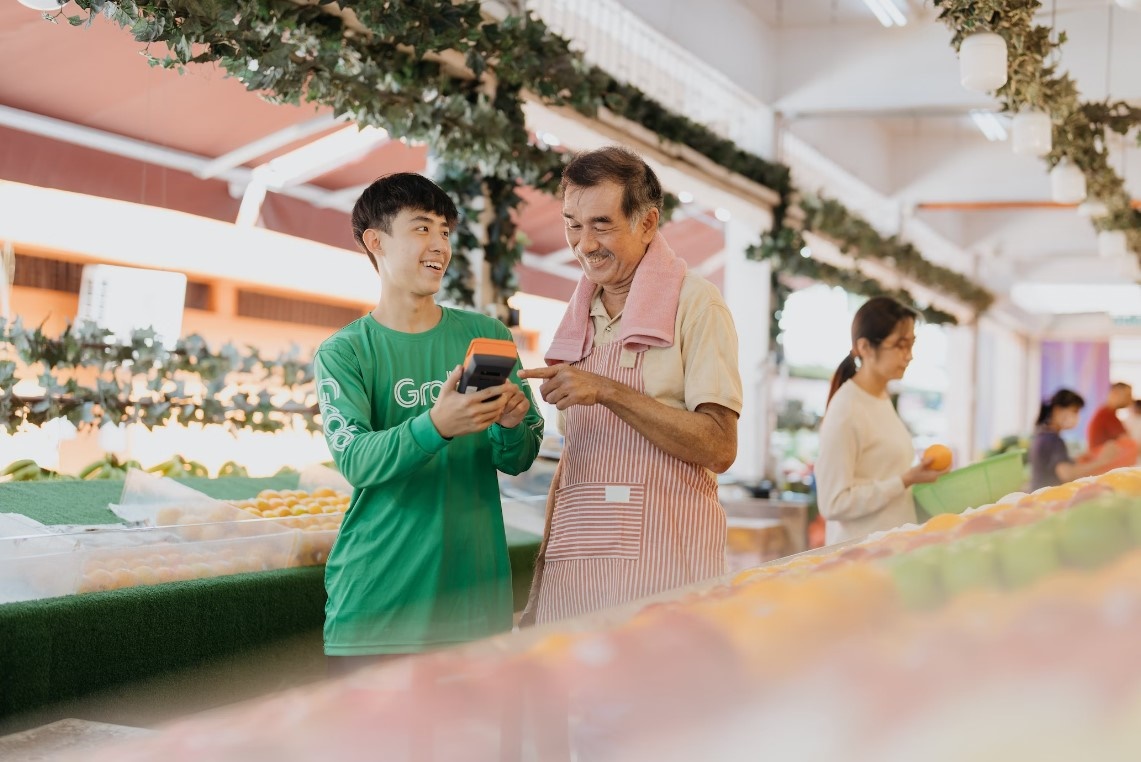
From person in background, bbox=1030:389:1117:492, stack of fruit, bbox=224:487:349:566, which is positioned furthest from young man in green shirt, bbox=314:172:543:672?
person in background, bbox=1030:389:1117:492

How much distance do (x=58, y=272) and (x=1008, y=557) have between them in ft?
11.9

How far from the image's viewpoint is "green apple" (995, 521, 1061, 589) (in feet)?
3.67

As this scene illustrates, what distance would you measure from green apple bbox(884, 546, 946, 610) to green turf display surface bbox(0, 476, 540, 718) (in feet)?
6.21

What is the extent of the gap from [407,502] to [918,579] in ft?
3.36

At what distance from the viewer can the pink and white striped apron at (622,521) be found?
199 centimetres

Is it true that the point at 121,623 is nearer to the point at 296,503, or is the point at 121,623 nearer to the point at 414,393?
the point at 296,503

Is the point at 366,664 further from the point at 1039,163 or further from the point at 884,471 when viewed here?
the point at 1039,163

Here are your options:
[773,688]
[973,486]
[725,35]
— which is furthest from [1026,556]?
[725,35]

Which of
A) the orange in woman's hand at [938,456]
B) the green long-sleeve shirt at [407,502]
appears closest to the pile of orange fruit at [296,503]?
the green long-sleeve shirt at [407,502]

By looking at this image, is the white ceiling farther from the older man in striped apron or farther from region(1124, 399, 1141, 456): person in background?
the older man in striped apron

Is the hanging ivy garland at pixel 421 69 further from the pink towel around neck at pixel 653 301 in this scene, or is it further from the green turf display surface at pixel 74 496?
the pink towel around neck at pixel 653 301

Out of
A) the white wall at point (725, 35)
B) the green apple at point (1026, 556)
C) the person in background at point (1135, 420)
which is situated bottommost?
the green apple at point (1026, 556)

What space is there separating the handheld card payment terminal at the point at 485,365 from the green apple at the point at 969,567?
0.79 m

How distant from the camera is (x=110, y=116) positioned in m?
4.26
